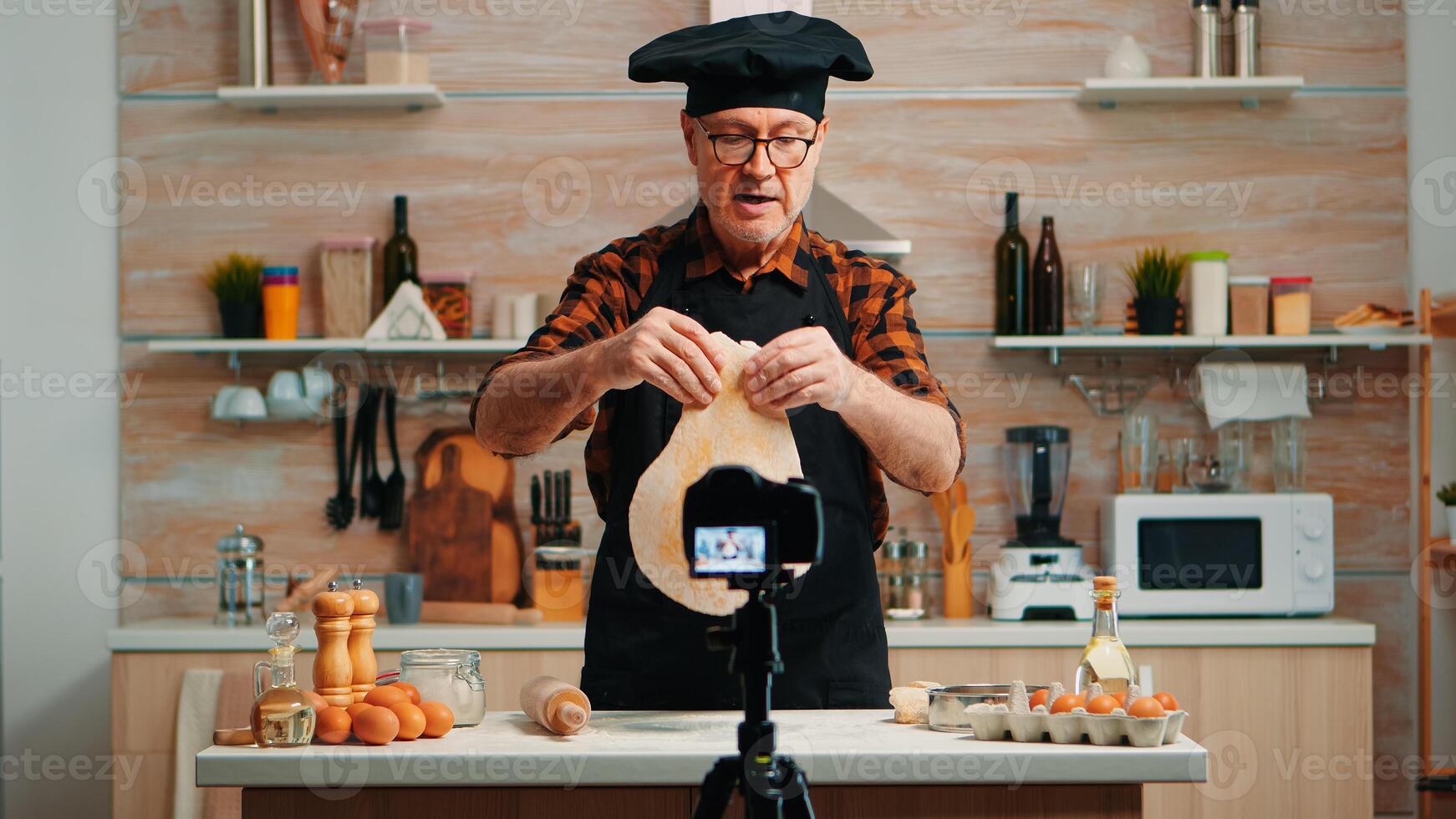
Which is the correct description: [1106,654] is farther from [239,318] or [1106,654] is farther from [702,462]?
[239,318]

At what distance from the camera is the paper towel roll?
11.9ft

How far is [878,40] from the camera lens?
12.3 ft

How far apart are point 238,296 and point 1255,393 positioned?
109 inches

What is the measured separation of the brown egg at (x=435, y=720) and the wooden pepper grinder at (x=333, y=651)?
11cm

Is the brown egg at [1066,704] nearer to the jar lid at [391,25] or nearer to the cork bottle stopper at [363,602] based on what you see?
the cork bottle stopper at [363,602]

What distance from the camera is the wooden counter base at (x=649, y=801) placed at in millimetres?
1363

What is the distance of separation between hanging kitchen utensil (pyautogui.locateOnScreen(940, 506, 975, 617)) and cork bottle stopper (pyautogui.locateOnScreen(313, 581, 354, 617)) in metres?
2.30

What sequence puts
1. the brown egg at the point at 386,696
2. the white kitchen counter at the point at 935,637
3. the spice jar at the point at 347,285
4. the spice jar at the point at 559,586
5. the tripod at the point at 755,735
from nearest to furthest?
the tripod at the point at 755,735, the brown egg at the point at 386,696, the white kitchen counter at the point at 935,637, the spice jar at the point at 559,586, the spice jar at the point at 347,285

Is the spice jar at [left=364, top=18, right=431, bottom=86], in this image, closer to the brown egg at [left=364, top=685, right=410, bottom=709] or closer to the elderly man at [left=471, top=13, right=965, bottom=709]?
the elderly man at [left=471, top=13, right=965, bottom=709]

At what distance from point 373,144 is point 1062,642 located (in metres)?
2.30

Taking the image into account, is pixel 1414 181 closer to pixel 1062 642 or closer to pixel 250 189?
pixel 1062 642

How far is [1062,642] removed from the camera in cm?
324

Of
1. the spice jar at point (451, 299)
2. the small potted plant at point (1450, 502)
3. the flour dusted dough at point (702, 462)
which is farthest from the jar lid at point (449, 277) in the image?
the small potted plant at point (1450, 502)

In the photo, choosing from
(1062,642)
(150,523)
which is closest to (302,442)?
(150,523)
